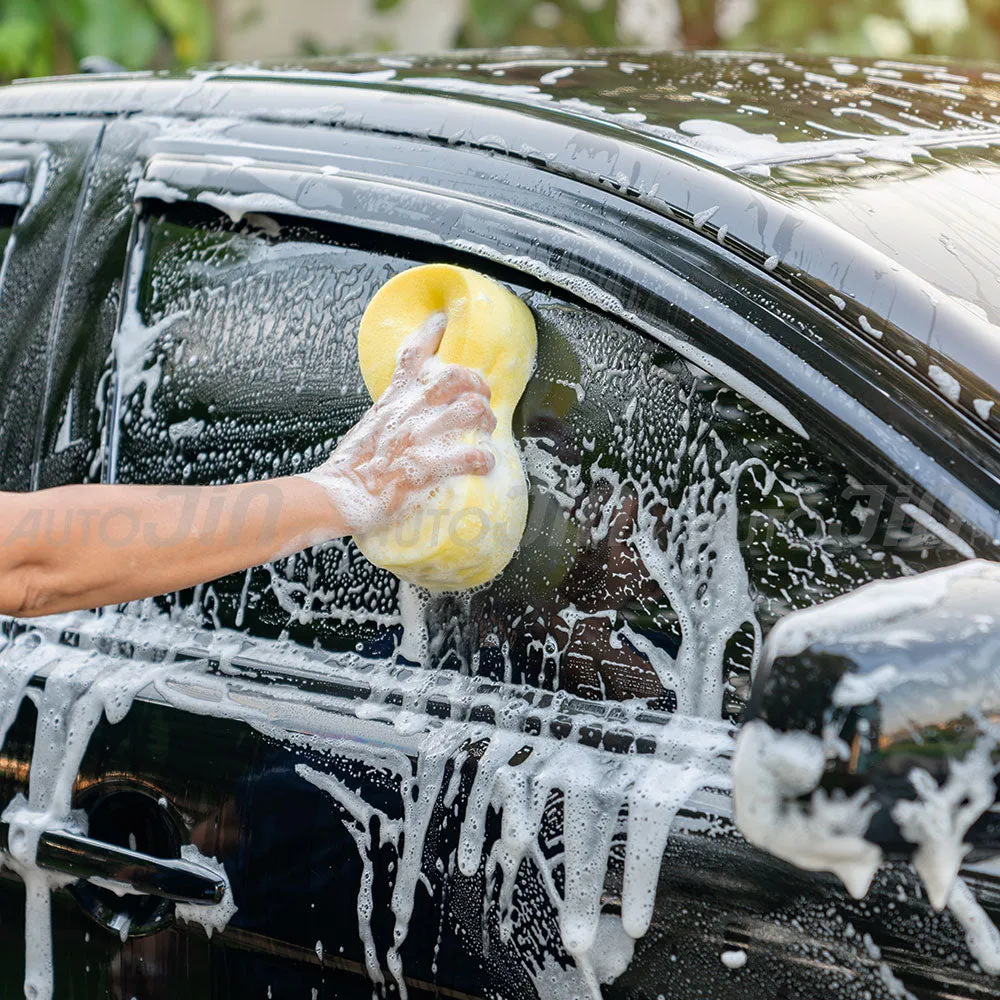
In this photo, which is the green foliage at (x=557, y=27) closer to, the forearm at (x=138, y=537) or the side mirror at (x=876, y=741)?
the forearm at (x=138, y=537)

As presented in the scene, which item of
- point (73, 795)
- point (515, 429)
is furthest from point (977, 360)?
point (73, 795)

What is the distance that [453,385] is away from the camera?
1.50 m

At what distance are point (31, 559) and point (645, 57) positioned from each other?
4.20 ft

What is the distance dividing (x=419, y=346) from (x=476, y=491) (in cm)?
20

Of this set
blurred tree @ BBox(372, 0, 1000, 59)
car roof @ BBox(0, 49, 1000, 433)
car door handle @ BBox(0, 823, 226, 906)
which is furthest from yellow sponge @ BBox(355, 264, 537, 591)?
blurred tree @ BBox(372, 0, 1000, 59)

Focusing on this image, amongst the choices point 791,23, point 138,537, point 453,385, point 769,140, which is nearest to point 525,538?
point 453,385

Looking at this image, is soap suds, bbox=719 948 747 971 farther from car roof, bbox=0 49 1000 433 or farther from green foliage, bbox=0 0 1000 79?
green foliage, bbox=0 0 1000 79

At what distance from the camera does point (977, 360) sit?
1.23 m

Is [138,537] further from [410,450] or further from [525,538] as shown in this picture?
[525,538]

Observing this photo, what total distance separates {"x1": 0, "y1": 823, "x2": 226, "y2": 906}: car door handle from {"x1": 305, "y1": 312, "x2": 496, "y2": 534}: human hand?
17.4 inches

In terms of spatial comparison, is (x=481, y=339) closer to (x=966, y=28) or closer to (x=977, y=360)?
(x=977, y=360)

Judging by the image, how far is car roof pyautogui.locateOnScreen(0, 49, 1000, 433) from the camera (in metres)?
1.27

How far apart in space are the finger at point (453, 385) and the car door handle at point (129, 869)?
23.8 inches

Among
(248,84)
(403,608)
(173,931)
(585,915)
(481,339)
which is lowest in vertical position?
(173,931)
